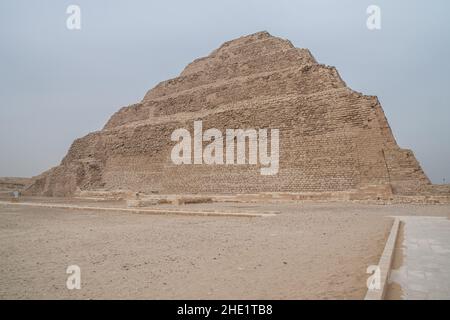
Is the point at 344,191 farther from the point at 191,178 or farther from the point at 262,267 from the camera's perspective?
the point at 262,267

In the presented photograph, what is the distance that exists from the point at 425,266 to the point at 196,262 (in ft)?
8.67

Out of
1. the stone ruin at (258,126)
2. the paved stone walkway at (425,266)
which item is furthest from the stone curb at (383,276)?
the stone ruin at (258,126)

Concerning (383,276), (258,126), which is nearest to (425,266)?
(383,276)

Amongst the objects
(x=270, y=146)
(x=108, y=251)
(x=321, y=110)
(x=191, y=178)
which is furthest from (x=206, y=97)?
(x=108, y=251)

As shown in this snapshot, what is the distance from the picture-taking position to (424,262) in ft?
13.8

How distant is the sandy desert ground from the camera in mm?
3324

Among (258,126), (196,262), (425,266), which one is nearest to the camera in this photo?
(425,266)

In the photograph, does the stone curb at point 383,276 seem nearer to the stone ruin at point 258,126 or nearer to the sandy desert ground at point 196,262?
the sandy desert ground at point 196,262

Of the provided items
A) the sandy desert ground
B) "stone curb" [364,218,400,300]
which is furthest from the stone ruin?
"stone curb" [364,218,400,300]

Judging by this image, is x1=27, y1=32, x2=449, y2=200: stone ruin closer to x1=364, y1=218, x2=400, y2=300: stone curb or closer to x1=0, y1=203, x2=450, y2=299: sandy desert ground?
x1=0, y1=203, x2=450, y2=299: sandy desert ground

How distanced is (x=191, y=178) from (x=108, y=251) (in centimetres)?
1788

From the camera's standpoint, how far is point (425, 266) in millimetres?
4012

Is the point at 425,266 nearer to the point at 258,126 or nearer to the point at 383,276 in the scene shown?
the point at 383,276

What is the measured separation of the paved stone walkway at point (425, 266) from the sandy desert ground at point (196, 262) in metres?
A: 0.36
